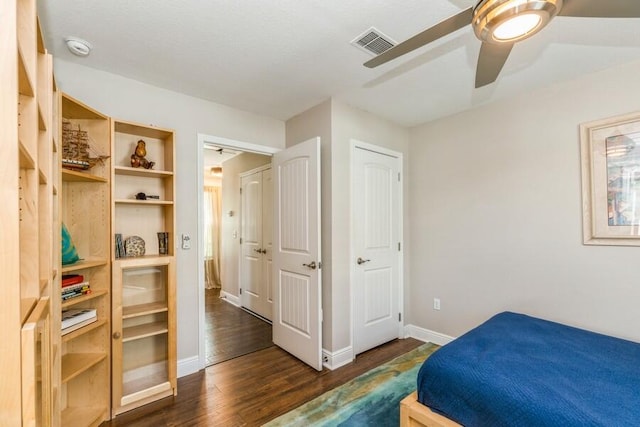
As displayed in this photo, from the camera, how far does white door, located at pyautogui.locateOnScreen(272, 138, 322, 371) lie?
2.56 m

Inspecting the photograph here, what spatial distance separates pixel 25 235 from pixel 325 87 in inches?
85.2

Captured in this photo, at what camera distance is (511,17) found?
105cm

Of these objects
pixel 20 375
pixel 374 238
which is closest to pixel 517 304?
pixel 374 238

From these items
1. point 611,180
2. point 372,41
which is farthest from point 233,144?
point 611,180

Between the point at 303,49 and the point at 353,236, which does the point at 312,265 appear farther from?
the point at 303,49

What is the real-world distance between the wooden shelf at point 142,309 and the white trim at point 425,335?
101 inches

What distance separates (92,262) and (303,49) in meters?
1.97

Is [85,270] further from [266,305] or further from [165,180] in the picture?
[266,305]

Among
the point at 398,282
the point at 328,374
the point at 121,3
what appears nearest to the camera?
the point at 121,3

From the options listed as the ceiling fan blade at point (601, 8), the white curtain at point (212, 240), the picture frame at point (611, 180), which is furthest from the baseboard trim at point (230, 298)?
the ceiling fan blade at point (601, 8)

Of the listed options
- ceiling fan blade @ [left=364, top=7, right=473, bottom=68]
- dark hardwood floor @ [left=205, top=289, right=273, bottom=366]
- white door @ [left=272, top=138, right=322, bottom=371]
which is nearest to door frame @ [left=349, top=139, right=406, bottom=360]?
white door @ [left=272, top=138, right=322, bottom=371]

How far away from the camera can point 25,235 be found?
0.96 meters

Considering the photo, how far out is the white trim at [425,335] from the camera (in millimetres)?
3061

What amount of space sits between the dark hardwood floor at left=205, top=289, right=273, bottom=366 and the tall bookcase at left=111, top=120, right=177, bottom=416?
58 centimetres
